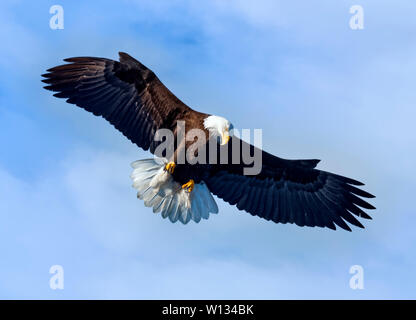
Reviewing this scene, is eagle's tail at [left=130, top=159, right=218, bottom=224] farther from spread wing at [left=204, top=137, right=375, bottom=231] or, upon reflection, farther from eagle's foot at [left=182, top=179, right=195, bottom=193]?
spread wing at [left=204, top=137, right=375, bottom=231]

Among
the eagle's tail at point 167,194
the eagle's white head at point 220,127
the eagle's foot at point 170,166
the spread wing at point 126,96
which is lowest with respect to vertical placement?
the eagle's tail at point 167,194

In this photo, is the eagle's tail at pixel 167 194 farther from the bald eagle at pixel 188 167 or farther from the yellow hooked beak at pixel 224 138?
the yellow hooked beak at pixel 224 138

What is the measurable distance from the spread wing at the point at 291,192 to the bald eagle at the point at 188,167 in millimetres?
12

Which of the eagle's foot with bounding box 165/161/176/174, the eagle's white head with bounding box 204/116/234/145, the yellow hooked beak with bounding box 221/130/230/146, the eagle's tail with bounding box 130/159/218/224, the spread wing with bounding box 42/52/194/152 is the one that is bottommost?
the eagle's tail with bounding box 130/159/218/224

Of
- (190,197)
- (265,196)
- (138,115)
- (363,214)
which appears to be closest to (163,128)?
(138,115)

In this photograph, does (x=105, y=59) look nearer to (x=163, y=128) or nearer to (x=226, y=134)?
(x=163, y=128)

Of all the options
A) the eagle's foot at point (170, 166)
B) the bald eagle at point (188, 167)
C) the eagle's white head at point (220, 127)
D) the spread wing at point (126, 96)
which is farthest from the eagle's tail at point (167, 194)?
the eagle's white head at point (220, 127)

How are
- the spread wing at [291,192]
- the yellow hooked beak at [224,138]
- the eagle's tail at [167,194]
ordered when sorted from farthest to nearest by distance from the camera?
the spread wing at [291,192] → the eagle's tail at [167,194] → the yellow hooked beak at [224,138]

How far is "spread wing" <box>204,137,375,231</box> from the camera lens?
31.0 feet

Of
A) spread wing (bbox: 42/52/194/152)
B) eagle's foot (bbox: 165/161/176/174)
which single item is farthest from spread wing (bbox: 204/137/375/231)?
spread wing (bbox: 42/52/194/152)

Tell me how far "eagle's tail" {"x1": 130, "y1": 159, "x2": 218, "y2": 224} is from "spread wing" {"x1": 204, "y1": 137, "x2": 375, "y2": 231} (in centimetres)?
20

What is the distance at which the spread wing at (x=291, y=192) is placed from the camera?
9.46 m

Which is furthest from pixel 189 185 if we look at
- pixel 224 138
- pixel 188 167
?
pixel 224 138

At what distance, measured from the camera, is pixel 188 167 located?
9016 mm
